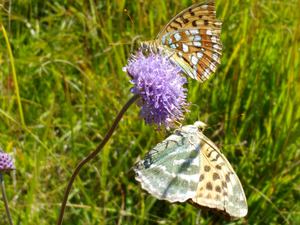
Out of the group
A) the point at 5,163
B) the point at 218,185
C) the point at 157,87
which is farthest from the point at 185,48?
the point at 5,163

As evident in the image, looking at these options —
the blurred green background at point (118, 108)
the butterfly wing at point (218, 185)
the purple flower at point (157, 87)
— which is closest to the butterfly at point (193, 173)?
the butterfly wing at point (218, 185)

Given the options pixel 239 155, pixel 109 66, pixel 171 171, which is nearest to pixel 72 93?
pixel 109 66

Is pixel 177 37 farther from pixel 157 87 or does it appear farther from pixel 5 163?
pixel 5 163

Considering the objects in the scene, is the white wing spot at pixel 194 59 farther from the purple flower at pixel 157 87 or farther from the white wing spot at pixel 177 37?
the purple flower at pixel 157 87

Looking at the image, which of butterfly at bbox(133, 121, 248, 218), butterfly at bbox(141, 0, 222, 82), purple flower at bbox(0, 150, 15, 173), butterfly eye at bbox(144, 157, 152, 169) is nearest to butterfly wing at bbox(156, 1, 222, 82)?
butterfly at bbox(141, 0, 222, 82)

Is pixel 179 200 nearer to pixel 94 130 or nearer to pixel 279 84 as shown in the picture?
pixel 94 130

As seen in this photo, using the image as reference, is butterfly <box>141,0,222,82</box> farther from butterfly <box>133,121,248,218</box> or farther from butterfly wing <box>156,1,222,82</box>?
butterfly <box>133,121,248,218</box>

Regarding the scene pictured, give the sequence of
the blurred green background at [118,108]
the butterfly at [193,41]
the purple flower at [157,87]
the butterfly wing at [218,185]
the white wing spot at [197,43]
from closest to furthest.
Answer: the purple flower at [157,87] < the butterfly wing at [218,185] < the butterfly at [193,41] < the white wing spot at [197,43] < the blurred green background at [118,108]
